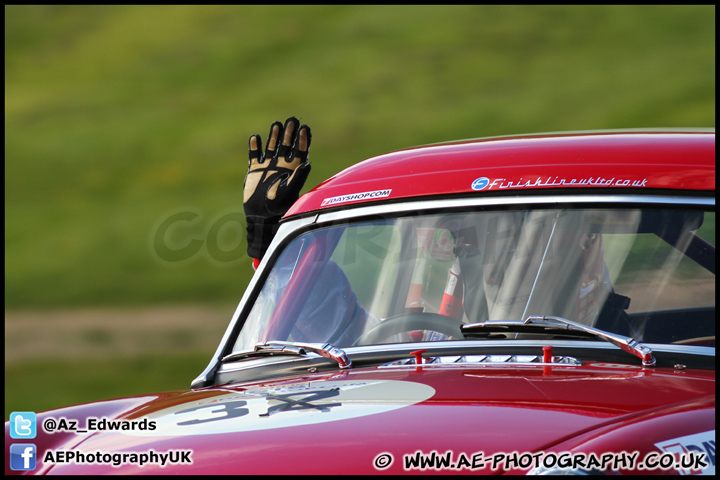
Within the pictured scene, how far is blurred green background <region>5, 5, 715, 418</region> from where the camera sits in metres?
24.6

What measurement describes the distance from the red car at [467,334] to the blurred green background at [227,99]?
14.1 metres

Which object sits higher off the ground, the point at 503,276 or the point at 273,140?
the point at 273,140

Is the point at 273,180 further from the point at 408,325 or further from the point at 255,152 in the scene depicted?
the point at 408,325

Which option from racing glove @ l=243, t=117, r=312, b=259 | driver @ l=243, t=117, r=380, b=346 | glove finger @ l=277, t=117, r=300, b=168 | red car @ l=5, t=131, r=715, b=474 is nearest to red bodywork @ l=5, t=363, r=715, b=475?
red car @ l=5, t=131, r=715, b=474

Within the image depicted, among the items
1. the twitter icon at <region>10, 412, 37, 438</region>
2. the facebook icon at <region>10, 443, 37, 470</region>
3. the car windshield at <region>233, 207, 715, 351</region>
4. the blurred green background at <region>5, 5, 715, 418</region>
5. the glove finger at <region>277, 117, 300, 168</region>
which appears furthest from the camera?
the blurred green background at <region>5, 5, 715, 418</region>

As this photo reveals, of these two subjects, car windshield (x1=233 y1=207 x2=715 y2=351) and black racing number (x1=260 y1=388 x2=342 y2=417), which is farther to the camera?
car windshield (x1=233 y1=207 x2=715 y2=351)

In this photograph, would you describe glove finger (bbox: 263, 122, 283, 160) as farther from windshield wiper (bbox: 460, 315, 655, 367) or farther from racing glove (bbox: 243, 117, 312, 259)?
windshield wiper (bbox: 460, 315, 655, 367)

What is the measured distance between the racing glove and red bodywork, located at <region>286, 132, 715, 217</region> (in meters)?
0.69

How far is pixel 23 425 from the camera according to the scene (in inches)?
99.7

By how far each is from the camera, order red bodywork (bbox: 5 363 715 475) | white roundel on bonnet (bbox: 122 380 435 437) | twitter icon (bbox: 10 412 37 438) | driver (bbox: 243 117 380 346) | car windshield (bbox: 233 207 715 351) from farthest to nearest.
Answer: driver (bbox: 243 117 380 346)
car windshield (bbox: 233 207 715 351)
twitter icon (bbox: 10 412 37 438)
white roundel on bonnet (bbox: 122 380 435 437)
red bodywork (bbox: 5 363 715 475)

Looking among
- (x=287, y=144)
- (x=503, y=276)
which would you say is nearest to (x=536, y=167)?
(x=503, y=276)

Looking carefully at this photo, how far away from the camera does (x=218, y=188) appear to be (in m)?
27.7

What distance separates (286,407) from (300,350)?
0.69 m

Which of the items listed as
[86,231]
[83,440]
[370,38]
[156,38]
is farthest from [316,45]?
[83,440]
